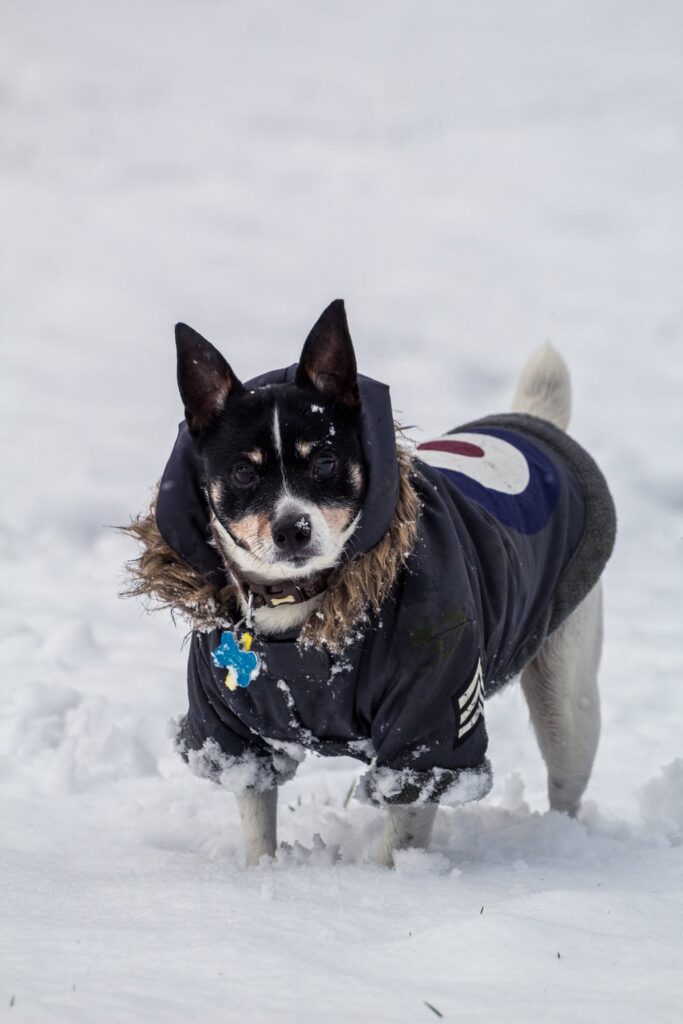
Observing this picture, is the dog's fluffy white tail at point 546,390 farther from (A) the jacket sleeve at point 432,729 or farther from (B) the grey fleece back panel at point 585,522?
(A) the jacket sleeve at point 432,729

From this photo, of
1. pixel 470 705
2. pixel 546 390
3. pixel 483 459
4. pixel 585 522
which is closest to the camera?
pixel 470 705

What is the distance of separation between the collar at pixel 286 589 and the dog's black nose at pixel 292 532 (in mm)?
211

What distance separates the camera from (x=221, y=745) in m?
3.14

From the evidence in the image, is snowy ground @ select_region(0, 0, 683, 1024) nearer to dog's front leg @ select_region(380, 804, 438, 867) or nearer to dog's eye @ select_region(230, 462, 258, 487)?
dog's front leg @ select_region(380, 804, 438, 867)

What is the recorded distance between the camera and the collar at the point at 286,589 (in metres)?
2.92

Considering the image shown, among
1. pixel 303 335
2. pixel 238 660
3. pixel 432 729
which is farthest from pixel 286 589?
pixel 303 335

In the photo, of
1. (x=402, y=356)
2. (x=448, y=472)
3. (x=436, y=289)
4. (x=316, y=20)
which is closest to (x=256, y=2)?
(x=316, y=20)

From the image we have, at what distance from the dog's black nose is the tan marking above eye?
19cm

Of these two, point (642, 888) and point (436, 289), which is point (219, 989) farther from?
point (436, 289)

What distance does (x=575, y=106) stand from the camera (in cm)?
1027

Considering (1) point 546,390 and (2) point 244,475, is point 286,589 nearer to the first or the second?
(2) point 244,475

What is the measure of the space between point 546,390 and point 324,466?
1975mm

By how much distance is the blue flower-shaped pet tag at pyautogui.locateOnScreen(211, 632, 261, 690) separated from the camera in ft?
9.55

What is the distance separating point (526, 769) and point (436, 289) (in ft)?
18.9
